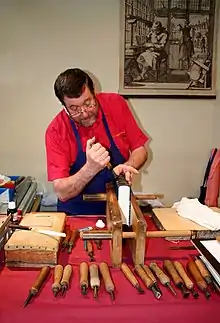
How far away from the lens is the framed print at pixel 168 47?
300 cm

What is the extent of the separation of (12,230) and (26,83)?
1.89 meters

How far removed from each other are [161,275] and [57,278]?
300 millimetres

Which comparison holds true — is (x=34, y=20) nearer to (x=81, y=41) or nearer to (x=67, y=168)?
(x=81, y=41)

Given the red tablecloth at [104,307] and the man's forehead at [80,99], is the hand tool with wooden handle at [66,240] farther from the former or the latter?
the man's forehead at [80,99]

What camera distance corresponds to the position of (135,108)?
3.14 metres

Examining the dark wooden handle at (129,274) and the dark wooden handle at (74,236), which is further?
the dark wooden handle at (74,236)

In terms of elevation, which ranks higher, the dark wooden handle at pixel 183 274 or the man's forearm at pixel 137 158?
the man's forearm at pixel 137 158

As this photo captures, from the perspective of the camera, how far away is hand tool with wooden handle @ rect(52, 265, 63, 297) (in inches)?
41.6

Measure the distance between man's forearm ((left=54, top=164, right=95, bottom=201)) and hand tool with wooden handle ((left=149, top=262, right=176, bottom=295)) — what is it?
563 millimetres

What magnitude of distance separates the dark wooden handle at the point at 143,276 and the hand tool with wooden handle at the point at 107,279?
90 mm

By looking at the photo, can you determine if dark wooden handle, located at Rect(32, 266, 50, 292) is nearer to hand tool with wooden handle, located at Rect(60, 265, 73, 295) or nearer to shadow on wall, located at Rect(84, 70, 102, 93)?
hand tool with wooden handle, located at Rect(60, 265, 73, 295)

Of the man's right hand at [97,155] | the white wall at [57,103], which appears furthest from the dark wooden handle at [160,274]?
the white wall at [57,103]

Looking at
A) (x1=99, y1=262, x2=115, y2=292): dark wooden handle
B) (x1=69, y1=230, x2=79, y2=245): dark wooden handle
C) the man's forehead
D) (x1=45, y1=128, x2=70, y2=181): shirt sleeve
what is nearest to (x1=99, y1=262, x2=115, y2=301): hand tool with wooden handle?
(x1=99, y1=262, x2=115, y2=292): dark wooden handle

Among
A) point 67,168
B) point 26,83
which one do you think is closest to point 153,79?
point 26,83
